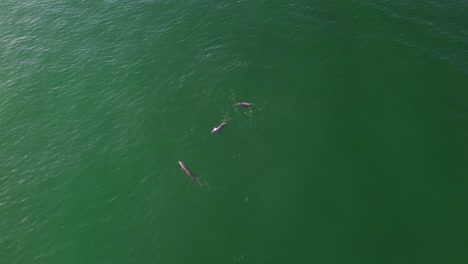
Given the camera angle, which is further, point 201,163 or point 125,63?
point 125,63

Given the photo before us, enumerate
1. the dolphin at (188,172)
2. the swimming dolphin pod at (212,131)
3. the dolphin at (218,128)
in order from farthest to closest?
1. the dolphin at (218,128)
2. the swimming dolphin pod at (212,131)
3. the dolphin at (188,172)

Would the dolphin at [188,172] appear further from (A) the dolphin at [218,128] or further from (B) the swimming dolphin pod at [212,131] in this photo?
(A) the dolphin at [218,128]

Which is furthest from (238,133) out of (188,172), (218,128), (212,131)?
(188,172)

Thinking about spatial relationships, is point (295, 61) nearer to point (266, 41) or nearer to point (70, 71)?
point (266, 41)

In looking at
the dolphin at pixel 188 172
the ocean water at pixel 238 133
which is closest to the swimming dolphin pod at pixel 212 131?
the dolphin at pixel 188 172

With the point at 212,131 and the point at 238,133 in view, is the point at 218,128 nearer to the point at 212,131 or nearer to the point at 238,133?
the point at 212,131

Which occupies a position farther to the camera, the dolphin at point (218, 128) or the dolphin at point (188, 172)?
the dolphin at point (218, 128)

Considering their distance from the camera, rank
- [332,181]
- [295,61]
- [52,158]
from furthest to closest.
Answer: [295,61], [52,158], [332,181]

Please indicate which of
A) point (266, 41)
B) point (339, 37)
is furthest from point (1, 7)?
point (339, 37)
